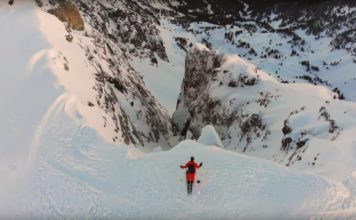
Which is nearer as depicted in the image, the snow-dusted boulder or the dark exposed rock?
the dark exposed rock

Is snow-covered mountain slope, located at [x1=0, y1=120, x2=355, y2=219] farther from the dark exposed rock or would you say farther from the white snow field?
the dark exposed rock

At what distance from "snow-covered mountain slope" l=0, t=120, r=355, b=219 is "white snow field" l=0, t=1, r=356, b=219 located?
3cm

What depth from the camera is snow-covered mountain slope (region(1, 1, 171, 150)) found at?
2167cm

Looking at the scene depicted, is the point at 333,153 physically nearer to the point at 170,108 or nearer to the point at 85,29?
the point at 85,29

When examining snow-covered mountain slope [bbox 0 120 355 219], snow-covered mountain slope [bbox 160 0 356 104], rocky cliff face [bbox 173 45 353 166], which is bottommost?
snow-covered mountain slope [bbox 0 120 355 219]

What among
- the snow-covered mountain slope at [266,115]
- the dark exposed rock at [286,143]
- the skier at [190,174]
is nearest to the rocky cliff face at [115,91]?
the snow-covered mountain slope at [266,115]

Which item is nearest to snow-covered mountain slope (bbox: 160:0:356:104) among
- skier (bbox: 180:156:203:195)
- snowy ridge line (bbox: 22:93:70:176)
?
snowy ridge line (bbox: 22:93:70:176)

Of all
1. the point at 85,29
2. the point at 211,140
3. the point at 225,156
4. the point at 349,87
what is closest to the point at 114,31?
the point at 85,29

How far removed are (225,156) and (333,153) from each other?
3.89 m

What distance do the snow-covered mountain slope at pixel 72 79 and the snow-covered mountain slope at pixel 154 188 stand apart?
164 cm

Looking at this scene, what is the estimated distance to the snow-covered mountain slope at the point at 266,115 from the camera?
19.6m

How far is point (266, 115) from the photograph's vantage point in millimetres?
24156

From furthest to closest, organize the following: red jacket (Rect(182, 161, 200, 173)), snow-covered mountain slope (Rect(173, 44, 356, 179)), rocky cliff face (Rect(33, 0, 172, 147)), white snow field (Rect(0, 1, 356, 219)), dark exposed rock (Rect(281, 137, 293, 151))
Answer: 1. rocky cliff face (Rect(33, 0, 172, 147))
2. dark exposed rock (Rect(281, 137, 293, 151))
3. snow-covered mountain slope (Rect(173, 44, 356, 179))
4. red jacket (Rect(182, 161, 200, 173))
5. white snow field (Rect(0, 1, 356, 219))

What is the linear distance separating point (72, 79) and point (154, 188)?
27.5 feet
